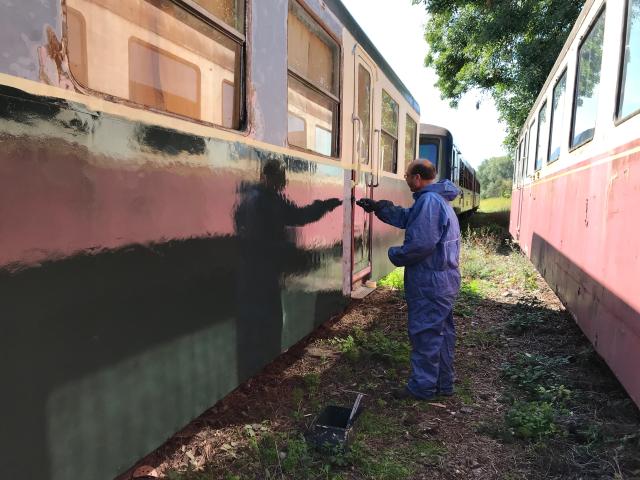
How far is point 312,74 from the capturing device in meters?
3.56

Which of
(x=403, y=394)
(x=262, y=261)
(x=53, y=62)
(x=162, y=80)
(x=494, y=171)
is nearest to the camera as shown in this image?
(x=53, y=62)

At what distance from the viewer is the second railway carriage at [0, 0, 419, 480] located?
141 cm

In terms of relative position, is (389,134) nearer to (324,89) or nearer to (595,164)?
(324,89)

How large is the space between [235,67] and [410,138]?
16.7ft

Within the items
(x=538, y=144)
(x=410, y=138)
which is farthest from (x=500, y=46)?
(x=410, y=138)

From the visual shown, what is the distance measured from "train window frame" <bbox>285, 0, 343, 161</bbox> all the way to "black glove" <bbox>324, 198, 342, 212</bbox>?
1.09 feet

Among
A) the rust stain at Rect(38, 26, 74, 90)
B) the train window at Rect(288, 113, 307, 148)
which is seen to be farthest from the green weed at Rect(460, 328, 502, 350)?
the rust stain at Rect(38, 26, 74, 90)

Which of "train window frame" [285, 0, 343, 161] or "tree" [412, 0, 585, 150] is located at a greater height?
"tree" [412, 0, 585, 150]

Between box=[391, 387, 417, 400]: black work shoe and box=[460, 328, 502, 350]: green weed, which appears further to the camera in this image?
box=[460, 328, 502, 350]: green weed

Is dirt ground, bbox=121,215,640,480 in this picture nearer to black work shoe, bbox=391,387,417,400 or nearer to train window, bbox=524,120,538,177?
black work shoe, bbox=391,387,417,400

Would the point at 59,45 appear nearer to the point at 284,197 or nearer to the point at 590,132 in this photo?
the point at 284,197

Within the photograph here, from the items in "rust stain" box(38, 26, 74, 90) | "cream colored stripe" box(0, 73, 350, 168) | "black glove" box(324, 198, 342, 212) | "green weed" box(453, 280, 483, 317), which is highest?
"rust stain" box(38, 26, 74, 90)

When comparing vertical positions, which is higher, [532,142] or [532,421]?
[532,142]

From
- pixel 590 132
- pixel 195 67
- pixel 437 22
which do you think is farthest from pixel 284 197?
pixel 437 22
